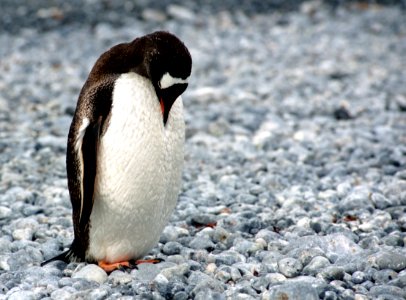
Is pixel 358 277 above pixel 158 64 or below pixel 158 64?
below

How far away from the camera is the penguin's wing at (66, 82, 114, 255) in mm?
3678

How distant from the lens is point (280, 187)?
18.1 feet

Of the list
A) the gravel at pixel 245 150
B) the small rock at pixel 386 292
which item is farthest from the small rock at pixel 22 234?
the small rock at pixel 386 292

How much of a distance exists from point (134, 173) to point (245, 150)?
2921 mm

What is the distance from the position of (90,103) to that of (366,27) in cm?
865

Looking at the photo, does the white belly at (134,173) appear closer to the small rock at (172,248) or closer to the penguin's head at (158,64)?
the penguin's head at (158,64)

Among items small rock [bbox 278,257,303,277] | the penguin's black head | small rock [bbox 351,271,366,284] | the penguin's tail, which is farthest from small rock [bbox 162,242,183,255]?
small rock [bbox 351,271,366,284]

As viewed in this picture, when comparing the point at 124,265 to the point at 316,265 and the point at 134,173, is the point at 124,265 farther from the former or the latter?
the point at 316,265

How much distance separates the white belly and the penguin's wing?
4cm

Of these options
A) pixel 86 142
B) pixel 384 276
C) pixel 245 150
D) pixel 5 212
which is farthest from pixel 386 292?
pixel 245 150

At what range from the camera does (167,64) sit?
366 cm

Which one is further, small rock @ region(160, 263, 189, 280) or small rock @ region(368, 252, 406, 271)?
small rock @ region(368, 252, 406, 271)

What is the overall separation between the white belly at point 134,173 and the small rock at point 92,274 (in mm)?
205

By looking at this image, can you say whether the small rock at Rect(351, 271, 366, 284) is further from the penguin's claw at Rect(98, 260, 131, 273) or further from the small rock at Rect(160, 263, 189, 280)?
the penguin's claw at Rect(98, 260, 131, 273)
